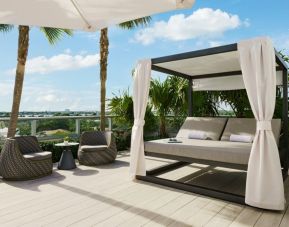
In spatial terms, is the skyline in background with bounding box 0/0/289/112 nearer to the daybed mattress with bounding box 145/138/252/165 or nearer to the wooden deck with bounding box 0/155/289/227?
the wooden deck with bounding box 0/155/289/227

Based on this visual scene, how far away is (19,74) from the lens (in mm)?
6309

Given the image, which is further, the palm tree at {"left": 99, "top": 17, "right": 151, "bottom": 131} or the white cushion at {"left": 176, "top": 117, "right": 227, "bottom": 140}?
the palm tree at {"left": 99, "top": 17, "right": 151, "bottom": 131}

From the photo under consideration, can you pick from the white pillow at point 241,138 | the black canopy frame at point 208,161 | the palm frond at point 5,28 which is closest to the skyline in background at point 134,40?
the palm frond at point 5,28

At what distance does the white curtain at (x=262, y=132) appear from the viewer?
3.32 m

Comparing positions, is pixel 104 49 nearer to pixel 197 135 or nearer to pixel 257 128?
pixel 197 135

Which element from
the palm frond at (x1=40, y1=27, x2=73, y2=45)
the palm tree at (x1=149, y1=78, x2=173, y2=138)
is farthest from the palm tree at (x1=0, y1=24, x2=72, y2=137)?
the palm tree at (x1=149, y1=78, x2=173, y2=138)

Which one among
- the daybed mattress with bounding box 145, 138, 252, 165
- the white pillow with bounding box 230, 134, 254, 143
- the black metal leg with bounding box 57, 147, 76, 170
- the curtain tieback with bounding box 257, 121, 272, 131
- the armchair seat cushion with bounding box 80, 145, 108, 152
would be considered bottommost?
the black metal leg with bounding box 57, 147, 76, 170

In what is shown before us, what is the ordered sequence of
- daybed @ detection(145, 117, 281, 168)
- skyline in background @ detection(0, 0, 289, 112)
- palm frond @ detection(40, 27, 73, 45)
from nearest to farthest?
daybed @ detection(145, 117, 281, 168)
skyline in background @ detection(0, 0, 289, 112)
palm frond @ detection(40, 27, 73, 45)

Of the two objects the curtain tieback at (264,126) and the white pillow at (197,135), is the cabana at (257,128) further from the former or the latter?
the white pillow at (197,135)

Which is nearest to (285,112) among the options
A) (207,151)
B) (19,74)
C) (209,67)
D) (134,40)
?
(209,67)

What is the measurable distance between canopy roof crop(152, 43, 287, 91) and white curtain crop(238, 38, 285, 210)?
0.41 metres

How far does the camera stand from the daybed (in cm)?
390

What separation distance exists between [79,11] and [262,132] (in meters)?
2.88

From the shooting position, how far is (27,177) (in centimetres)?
463
